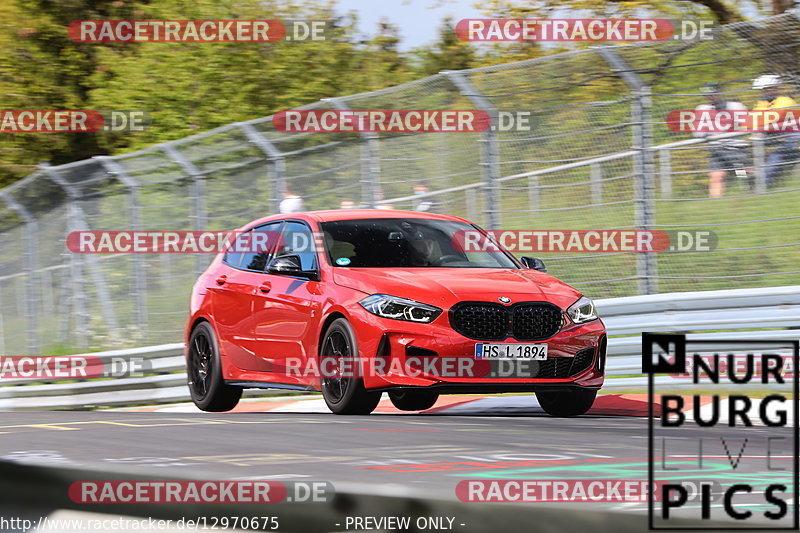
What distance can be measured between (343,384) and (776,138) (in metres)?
4.55

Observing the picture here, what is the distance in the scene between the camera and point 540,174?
536 inches

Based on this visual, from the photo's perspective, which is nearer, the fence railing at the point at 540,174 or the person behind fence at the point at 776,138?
the person behind fence at the point at 776,138

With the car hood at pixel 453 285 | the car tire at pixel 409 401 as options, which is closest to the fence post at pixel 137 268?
the car tire at pixel 409 401

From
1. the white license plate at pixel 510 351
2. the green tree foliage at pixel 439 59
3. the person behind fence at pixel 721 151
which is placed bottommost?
the white license plate at pixel 510 351

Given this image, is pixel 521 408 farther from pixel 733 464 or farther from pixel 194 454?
pixel 733 464

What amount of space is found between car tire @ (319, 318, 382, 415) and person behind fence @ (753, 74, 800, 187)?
4.24m

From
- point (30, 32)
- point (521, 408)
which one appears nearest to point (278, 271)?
point (521, 408)

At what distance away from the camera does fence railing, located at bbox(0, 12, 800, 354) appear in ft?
40.1

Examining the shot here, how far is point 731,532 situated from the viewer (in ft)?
12.3

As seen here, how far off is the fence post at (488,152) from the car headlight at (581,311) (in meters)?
3.34

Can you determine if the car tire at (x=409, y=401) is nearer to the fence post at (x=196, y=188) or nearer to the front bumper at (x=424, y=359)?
the front bumper at (x=424, y=359)

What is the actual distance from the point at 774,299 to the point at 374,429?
4236mm

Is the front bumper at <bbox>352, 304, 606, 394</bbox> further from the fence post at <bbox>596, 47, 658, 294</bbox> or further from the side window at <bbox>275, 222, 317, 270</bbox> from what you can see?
the fence post at <bbox>596, 47, 658, 294</bbox>

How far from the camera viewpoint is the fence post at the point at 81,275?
18047 mm
